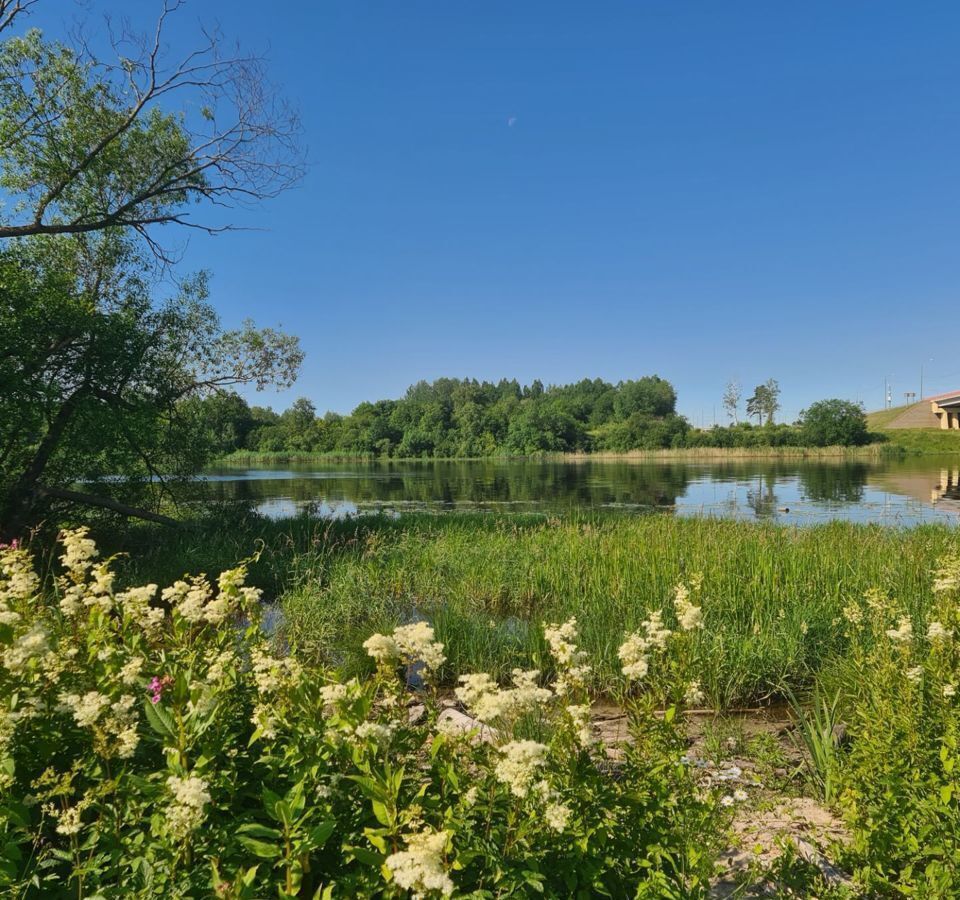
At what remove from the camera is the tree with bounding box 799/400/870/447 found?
83.5 metres

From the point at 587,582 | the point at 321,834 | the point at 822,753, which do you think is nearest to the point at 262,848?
the point at 321,834

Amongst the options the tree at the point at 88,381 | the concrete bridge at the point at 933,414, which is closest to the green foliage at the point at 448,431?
the concrete bridge at the point at 933,414

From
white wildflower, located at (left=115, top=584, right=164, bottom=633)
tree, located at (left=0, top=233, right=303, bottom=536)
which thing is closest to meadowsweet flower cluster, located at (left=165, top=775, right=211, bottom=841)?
white wildflower, located at (left=115, top=584, right=164, bottom=633)

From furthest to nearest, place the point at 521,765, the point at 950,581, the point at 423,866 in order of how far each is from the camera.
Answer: the point at 950,581
the point at 521,765
the point at 423,866

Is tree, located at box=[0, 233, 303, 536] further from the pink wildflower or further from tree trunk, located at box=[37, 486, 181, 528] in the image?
the pink wildflower

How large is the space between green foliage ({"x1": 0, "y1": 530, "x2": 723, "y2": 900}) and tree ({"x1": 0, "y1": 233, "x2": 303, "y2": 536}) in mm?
8897

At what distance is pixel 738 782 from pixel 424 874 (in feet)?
10.2

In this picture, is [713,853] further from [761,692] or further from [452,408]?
[452,408]

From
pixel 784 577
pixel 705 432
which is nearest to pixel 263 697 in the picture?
pixel 784 577

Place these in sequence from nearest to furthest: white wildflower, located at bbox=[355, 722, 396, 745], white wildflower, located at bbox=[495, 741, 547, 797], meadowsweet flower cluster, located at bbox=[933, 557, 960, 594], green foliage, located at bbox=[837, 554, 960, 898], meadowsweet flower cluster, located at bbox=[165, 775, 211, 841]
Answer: meadowsweet flower cluster, located at bbox=[165, 775, 211, 841] → white wildflower, located at bbox=[495, 741, 547, 797] → white wildflower, located at bbox=[355, 722, 396, 745] → green foliage, located at bbox=[837, 554, 960, 898] → meadowsweet flower cluster, located at bbox=[933, 557, 960, 594]

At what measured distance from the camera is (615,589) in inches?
297

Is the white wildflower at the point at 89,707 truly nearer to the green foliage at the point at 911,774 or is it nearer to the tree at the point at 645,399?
the green foliage at the point at 911,774

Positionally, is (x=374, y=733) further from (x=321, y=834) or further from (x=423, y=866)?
(x=423, y=866)

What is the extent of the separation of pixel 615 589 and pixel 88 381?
10.3 meters
